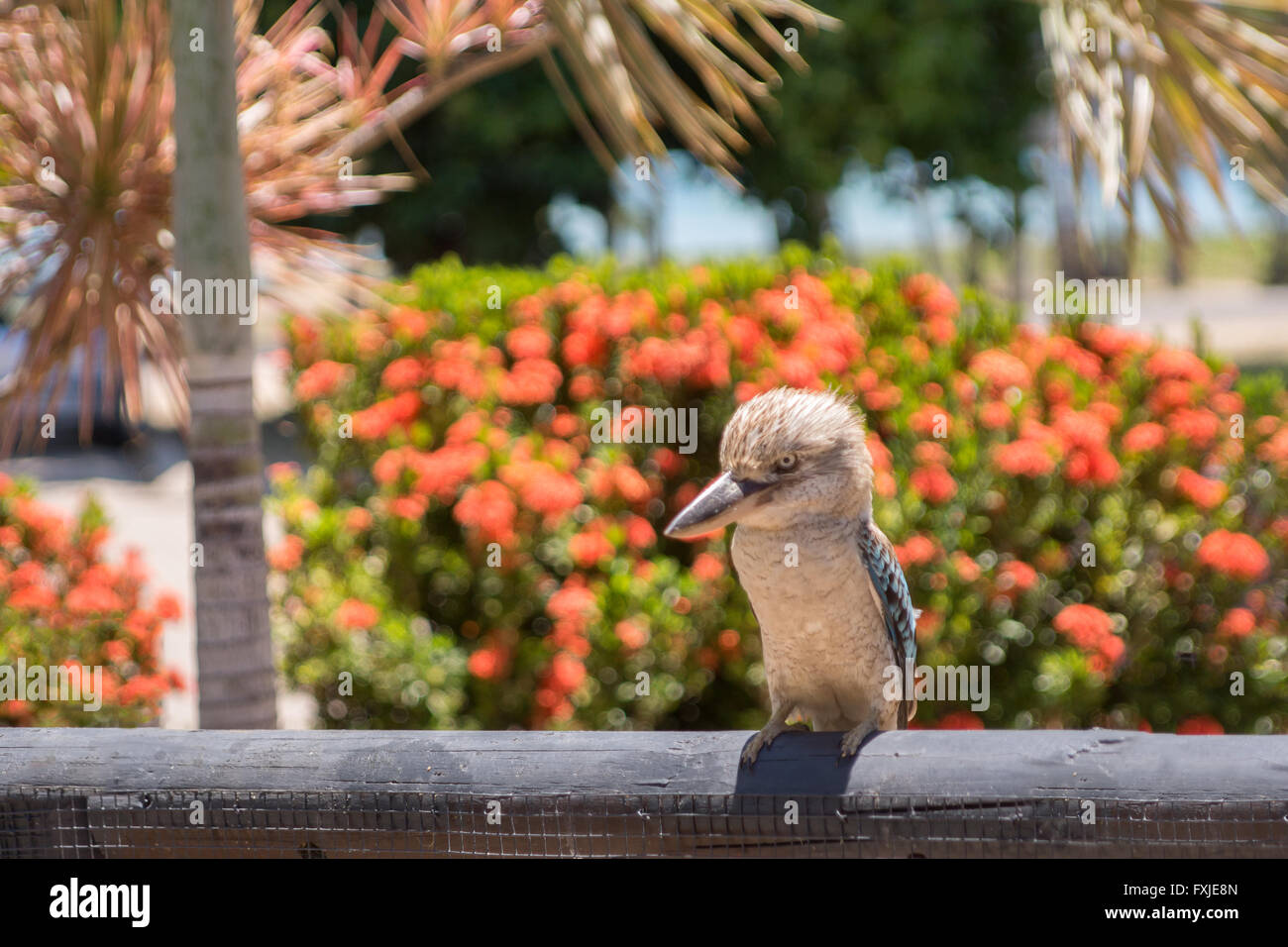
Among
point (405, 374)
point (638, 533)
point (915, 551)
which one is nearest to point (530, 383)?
point (405, 374)

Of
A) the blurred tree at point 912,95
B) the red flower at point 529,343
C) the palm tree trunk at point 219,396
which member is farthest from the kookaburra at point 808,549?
the blurred tree at point 912,95

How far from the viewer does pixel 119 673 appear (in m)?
4.34

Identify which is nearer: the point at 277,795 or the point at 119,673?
the point at 277,795

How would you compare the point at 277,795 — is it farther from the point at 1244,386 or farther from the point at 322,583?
the point at 1244,386

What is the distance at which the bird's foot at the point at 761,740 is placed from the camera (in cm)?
195

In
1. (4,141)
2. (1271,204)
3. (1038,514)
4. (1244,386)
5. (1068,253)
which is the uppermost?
(1068,253)

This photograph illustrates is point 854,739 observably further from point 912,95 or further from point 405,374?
Result: point 912,95

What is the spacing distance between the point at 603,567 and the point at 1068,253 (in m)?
13.3

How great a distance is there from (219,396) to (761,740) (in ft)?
5.73

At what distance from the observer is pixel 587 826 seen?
74.5 inches

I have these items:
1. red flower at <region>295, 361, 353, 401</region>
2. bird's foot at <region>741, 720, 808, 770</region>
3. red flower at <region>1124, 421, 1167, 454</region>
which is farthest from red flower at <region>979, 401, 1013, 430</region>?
red flower at <region>295, 361, 353, 401</region>

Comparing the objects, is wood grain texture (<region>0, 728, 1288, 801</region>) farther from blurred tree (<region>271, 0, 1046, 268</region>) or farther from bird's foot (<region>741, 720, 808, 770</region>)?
blurred tree (<region>271, 0, 1046, 268</region>)

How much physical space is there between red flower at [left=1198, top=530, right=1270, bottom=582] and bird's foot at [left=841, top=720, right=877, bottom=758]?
2.48 m
